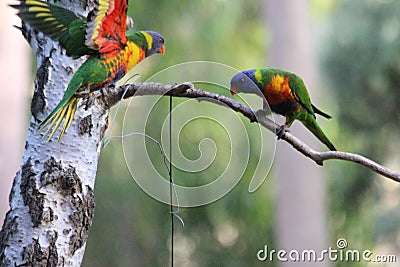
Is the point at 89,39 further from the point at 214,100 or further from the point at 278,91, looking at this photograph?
the point at 278,91

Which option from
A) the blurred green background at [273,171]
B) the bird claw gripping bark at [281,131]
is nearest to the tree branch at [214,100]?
the bird claw gripping bark at [281,131]

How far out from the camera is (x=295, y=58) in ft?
8.24

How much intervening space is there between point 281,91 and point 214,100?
0.15 metres

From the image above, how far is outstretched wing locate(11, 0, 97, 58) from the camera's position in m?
0.69

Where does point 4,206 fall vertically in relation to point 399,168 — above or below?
below

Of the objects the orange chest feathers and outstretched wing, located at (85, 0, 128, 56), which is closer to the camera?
outstretched wing, located at (85, 0, 128, 56)

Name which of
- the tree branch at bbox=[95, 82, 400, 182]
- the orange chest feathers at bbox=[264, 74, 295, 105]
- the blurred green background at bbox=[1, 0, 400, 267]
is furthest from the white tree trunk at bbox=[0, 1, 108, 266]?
the blurred green background at bbox=[1, 0, 400, 267]

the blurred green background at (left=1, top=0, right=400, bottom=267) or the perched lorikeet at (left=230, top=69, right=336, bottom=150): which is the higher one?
the blurred green background at (left=1, top=0, right=400, bottom=267)

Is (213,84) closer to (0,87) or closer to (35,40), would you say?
(35,40)

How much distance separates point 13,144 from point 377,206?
189cm

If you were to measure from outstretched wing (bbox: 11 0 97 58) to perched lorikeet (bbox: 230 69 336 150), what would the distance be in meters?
0.21

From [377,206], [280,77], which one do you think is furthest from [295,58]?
[280,77]

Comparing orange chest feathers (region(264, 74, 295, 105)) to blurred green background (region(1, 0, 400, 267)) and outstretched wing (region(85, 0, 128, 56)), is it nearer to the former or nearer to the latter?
outstretched wing (region(85, 0, 128, 56))

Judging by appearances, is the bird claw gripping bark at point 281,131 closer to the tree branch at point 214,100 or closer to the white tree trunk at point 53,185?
the tree branch at point 214,100
